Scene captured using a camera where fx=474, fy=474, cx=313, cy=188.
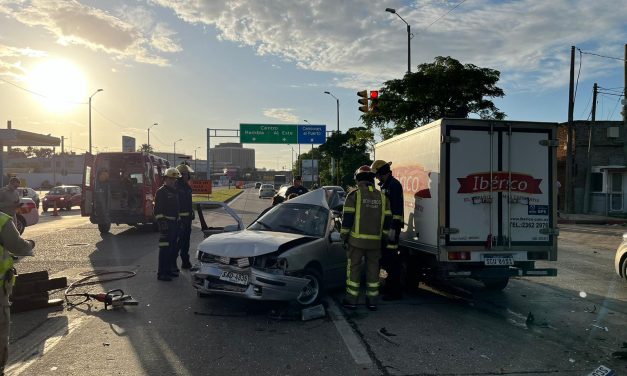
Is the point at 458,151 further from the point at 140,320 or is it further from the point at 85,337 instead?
the point at 85,337

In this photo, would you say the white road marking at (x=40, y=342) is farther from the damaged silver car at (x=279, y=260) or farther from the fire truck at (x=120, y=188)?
the fire truck at (x=120, y=188)

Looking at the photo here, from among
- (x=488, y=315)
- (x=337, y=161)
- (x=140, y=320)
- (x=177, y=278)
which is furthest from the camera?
(x=337, y=161)

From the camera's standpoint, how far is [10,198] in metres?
11.4

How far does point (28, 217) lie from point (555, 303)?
14.0 metres

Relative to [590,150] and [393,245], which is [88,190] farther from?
[590,150]

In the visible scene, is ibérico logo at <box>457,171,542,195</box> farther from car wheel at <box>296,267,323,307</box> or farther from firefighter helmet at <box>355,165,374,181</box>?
car wheel at <box>296,267,323,307</box>

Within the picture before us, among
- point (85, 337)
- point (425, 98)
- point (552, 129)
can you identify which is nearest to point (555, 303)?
point (552, 129)

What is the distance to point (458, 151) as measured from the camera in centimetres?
636

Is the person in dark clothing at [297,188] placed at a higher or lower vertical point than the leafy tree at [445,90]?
lower

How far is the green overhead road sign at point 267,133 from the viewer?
142 feet

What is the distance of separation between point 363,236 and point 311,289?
1005mm

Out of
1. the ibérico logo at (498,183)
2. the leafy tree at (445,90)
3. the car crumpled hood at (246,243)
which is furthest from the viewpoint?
the leafy tree at (445,90)

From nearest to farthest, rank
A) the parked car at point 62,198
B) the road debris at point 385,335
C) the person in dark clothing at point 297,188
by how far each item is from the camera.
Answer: the road debris at point 385,335
the person in dark clothing at point 297,188
the parked car at point 62,198

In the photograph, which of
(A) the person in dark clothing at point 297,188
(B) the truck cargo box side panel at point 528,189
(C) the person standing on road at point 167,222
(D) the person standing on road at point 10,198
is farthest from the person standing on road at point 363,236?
(D) the person standing on road at point 10,198
